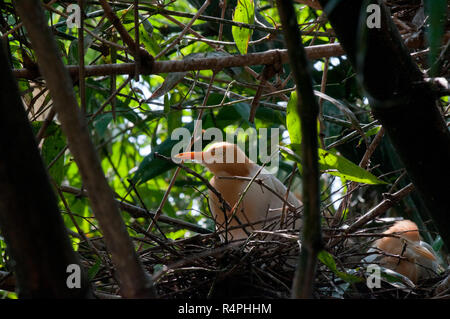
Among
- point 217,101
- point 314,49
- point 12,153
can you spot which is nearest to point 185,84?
point 217,101

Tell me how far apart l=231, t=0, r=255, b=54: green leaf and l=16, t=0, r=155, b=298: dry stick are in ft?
2.69

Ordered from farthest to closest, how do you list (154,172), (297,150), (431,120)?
(154,172) → (297,150) → (431,120)

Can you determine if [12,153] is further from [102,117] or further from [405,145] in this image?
[102,117]

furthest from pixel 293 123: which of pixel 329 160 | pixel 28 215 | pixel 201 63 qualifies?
pixel 28 215

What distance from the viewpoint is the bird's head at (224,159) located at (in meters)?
2.18

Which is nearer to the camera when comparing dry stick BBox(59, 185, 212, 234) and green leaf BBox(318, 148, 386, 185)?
green leaf BBox(318, 148, 386, 185)

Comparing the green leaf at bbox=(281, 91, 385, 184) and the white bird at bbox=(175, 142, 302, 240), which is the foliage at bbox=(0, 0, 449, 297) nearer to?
the green leaf at bbox=(281, 91, 385, 184)

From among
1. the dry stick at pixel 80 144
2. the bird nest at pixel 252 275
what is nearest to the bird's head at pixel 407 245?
the bird nest at pixel 252 275

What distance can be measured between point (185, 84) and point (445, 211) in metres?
1.66

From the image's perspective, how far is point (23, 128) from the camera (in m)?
0.83

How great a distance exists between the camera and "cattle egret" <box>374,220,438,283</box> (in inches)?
71.6

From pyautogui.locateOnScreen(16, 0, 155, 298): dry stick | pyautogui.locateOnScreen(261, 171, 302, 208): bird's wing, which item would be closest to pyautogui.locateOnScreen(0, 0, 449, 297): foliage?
pyautogui.locateOnScreen(261, 171, 302, 208): bird's wing

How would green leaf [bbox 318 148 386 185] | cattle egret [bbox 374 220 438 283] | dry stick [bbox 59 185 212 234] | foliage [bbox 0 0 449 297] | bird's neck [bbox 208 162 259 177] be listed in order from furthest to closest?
bird's neck [bbox 208 162 259 177] → dry stick [bbox 59 185 212 234] → cattle egret [bbox 374 220 438 283] → foliage [bbox 0 0 449 297] → green leaf [bbox 318 148 386 185]

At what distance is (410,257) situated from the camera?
1.84 metres
